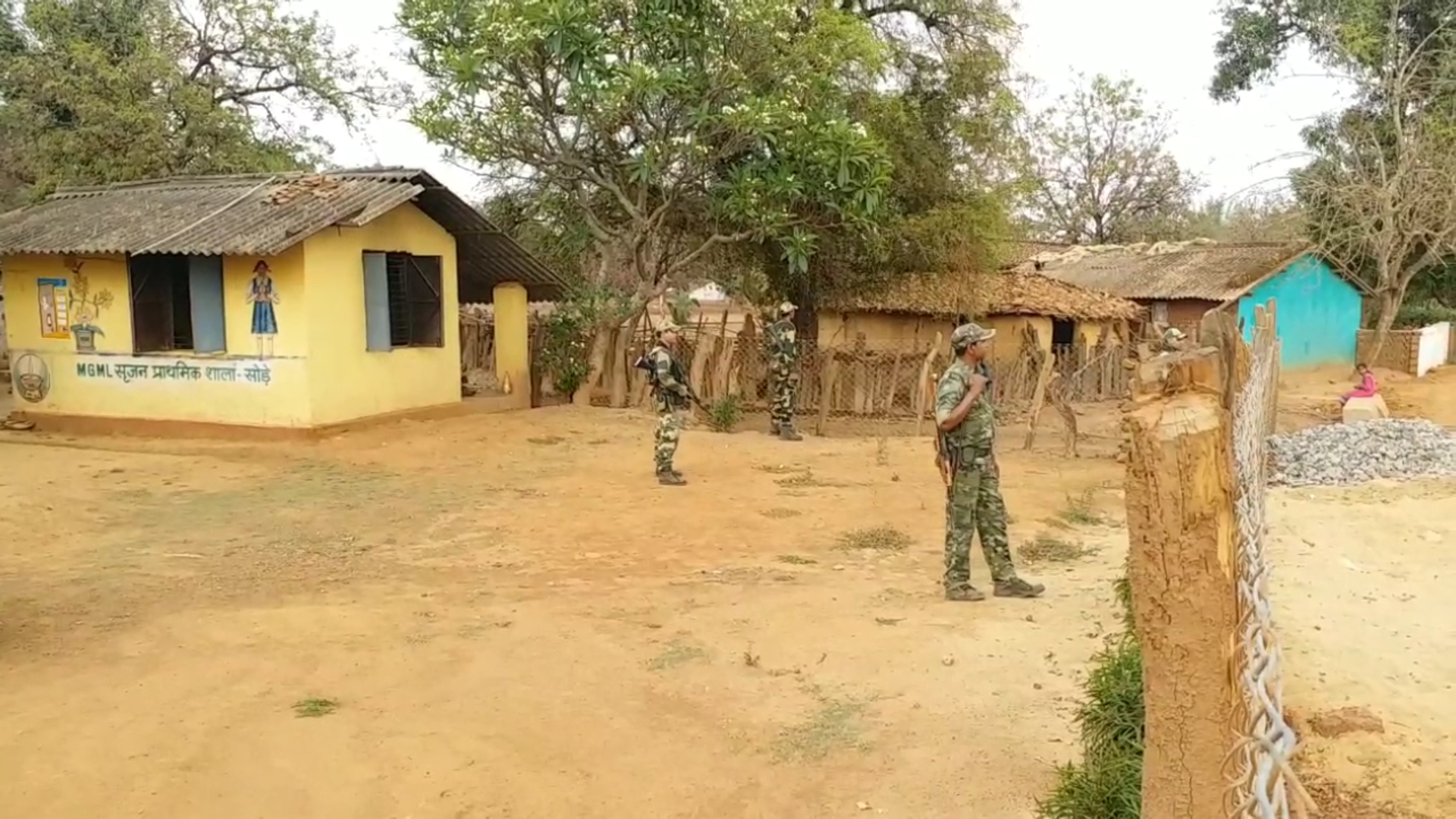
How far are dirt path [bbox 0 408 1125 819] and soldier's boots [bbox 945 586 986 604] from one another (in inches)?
7.0

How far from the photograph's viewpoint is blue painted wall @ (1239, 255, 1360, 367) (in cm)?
2506

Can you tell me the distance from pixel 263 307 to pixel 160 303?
173 cm

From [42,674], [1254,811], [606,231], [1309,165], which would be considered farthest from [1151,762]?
[1309,165]

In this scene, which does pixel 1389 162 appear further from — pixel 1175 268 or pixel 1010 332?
pixel 1010 332

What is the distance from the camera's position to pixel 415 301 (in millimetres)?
14023

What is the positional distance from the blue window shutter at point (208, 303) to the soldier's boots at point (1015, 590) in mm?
9523

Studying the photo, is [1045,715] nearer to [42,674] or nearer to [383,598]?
[383,598]

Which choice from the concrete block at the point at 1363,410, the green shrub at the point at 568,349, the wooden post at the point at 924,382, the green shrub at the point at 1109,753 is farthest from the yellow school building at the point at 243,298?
the concrete block at the point at 1363,410

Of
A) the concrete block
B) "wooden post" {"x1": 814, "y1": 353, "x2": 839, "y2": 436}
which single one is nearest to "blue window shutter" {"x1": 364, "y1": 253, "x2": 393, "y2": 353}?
"wooden post" {"x1": 814, "y1": 353, "x2": 839, "y2": 436}

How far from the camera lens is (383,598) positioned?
21.3ft

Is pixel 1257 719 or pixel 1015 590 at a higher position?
pixel 1257 719

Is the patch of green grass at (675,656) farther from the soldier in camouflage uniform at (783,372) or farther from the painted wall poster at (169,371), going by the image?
the painted wall poster at (169,371)

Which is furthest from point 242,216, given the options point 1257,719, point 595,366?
point 1257,719

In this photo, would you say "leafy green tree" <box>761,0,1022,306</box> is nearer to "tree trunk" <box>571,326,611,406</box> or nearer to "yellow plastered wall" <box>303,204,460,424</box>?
"tree trunk" <box>571,326,611,406</box>
